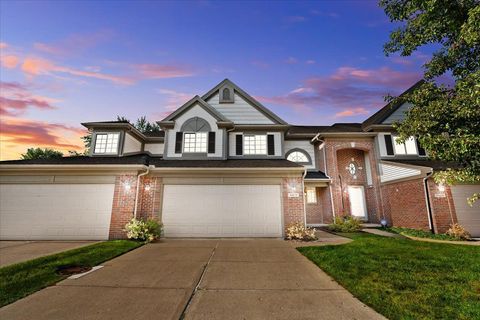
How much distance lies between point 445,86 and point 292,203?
7086 mm

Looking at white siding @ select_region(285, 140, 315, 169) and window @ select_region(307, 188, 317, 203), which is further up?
white siding @ select_region(285, 140, 315, 169)

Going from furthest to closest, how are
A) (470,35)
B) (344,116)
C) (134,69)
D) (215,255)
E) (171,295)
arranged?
(344,116), (134,69), (215,255), (470,35), (171,295)

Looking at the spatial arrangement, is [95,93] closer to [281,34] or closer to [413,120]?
[281,34]

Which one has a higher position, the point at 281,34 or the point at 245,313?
the point at 281,34

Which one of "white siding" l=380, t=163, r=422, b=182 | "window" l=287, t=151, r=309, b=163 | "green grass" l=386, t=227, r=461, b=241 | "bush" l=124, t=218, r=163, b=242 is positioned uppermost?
"window" l=287, t=151, r=309, b=163

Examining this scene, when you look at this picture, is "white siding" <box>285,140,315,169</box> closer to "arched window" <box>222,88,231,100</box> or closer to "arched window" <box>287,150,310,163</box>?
"arched window" <box>287,150,310,163</box>

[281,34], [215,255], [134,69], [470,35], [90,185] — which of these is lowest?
[215,255]

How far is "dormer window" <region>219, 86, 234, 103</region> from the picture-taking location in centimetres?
1425

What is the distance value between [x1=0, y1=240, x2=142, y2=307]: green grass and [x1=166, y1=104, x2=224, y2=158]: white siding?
6448 millimetres

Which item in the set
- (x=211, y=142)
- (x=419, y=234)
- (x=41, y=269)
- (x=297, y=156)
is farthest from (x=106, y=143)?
(x=419, y=234)

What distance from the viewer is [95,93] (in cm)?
1479

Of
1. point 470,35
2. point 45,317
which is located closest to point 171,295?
point 45,317

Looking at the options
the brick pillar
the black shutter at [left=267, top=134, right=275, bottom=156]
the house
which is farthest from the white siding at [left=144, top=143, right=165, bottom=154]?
the brick pillar

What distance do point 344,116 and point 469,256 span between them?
55.2 ft
